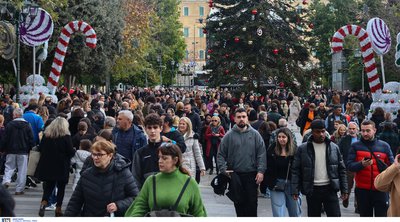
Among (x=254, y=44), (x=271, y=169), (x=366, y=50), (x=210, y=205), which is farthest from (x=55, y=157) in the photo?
(x=254, y=44)

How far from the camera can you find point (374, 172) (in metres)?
11.1

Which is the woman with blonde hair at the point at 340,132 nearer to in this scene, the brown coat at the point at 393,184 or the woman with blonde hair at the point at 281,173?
the woman with blonde hair at the point at 281,173

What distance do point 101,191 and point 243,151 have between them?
12.7ft

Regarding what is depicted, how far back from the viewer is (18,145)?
638 inches

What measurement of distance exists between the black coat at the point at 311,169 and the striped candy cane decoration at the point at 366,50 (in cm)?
2152

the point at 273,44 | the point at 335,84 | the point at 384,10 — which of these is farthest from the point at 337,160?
the point at 335,84

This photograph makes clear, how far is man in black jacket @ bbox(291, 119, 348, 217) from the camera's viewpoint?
10844mm

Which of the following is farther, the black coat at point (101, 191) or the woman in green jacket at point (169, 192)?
the black coat at point (101, 191)

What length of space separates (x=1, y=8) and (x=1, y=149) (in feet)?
32.6

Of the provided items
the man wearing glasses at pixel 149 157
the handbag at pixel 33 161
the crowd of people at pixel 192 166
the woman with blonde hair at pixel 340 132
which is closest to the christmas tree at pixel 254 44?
the crowd of people at pixel 192 166

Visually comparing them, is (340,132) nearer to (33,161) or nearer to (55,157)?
(55,157)

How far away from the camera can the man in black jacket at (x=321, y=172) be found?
10844 millimetres

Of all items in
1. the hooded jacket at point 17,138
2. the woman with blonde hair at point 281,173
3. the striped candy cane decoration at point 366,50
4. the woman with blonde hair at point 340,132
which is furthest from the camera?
the striped candy cane decoration at point 366,50

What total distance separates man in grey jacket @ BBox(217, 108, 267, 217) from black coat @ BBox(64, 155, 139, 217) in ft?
11.9
